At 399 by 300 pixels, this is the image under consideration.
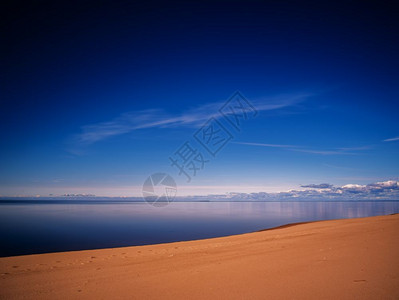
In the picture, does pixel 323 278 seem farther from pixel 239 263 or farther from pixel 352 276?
pixel 239 263

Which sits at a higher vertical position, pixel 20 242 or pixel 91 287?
pixel 91 287

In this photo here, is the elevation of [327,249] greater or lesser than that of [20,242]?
greater

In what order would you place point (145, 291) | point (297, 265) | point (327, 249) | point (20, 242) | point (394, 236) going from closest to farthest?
1. point (145, 291)
2. point (297, 265)
3. point (327, 249)
4. point (394, 236)
5. point (20, 242)

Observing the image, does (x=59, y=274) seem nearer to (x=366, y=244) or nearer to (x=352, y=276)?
(x=352, y=276)

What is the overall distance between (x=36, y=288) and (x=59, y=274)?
3.71 ft

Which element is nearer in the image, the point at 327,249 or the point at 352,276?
the point at 352,276

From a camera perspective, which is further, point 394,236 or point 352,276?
point 394,236

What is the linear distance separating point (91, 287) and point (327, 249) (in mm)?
6826

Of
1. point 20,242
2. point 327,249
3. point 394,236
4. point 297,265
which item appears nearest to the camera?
point 297,265

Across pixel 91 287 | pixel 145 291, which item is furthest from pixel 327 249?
pixel 91 287

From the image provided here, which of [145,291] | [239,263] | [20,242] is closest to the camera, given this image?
[145,291]

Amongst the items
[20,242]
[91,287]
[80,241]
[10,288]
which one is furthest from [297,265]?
[20,242]

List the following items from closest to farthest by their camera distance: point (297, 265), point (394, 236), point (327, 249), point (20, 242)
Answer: point (297, 265) < point (327, 249) < point (394, 236) < point (20, 242)

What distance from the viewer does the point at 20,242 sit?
55.5ft
